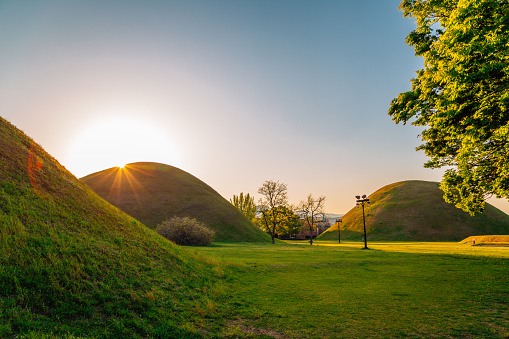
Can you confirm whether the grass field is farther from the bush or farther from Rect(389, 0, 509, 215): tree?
the bush

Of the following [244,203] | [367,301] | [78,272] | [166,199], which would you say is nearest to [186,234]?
[78,272]

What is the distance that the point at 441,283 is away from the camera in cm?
1312

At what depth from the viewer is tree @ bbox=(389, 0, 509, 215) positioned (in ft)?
31.2

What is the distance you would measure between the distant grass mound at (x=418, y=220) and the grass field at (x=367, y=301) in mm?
72072

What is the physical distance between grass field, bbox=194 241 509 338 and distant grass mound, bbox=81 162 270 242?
45.6 meters

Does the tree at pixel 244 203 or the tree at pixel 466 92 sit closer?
the tree at pixel 466 92

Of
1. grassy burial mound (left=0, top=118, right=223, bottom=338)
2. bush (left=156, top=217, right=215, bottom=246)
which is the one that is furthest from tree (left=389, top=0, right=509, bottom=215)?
bush (left=156, top=217, right=215, bottom=246)

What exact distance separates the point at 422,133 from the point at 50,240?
1979 cm

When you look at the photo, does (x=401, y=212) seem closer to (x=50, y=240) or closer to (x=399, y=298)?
(x=399, y=298)

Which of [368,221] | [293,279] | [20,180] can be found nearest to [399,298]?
[293,279]

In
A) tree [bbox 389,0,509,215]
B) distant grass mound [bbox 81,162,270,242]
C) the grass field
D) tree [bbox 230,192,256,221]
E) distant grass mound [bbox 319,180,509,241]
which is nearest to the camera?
the grass field

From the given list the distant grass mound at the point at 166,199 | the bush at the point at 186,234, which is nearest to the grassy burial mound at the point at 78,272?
the bush at the point at 186,234

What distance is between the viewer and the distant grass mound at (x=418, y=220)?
253 ft

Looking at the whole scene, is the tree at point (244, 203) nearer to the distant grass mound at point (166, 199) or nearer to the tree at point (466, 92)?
the distant grass mound at point (166, 199)
